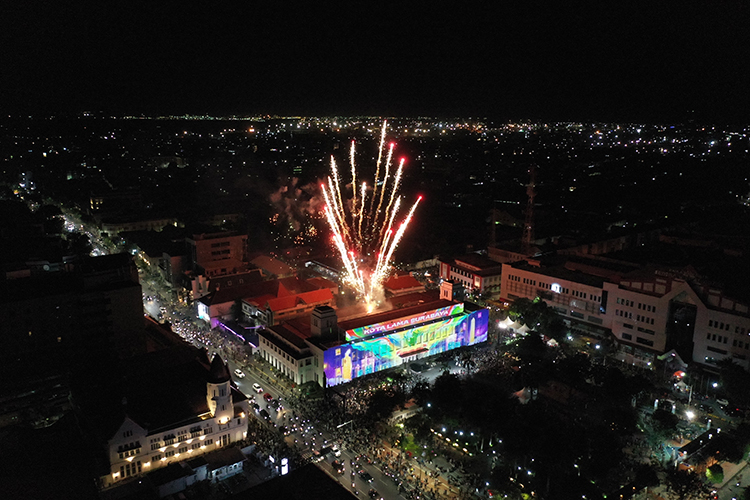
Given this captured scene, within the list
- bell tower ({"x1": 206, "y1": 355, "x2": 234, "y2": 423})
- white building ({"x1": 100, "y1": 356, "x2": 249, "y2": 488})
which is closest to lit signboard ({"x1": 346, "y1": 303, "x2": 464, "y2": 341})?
white building ({"x1": 100, "y1": 356, "x2": 249, "y2": 488})

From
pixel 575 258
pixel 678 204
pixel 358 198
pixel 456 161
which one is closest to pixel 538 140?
pixel 456 161

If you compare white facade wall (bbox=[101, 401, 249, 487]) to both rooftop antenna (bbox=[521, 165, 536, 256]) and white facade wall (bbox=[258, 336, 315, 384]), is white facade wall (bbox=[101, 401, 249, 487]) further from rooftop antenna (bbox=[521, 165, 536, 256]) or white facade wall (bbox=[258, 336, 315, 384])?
rooftop antenna (bbox=[521, 165, 536, 256])

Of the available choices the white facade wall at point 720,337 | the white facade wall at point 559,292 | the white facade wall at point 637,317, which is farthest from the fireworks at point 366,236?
the white facade wall at point 720,337

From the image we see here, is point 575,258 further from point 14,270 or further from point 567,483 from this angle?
point 14,270

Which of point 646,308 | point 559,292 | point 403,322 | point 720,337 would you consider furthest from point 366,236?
point 720,337

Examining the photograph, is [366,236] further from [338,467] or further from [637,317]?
[338,467]

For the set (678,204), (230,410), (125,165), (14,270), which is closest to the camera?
(230,410)
